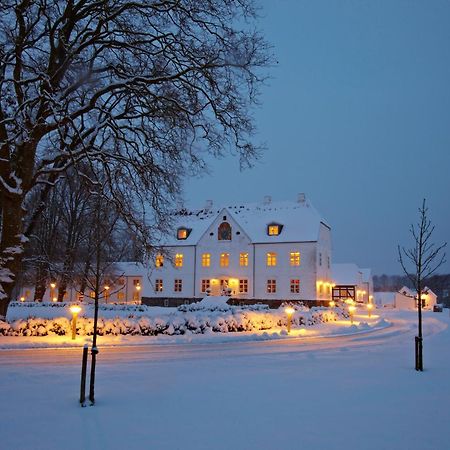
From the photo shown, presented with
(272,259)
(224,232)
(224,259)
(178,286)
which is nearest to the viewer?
(272,259)

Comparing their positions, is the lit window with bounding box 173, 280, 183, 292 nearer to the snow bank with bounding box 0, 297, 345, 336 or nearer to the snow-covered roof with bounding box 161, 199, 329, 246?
the snow-covered roof with bounding box 161, 199, 329, 246

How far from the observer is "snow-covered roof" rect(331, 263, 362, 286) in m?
70.1

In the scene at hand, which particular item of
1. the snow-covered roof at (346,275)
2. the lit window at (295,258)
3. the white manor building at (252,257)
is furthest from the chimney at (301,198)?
the snow-covered roof at (346,275)

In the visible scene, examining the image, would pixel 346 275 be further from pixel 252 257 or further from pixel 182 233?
pixel 182 233

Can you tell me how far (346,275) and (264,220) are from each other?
80.8ft

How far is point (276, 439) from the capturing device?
250 inches

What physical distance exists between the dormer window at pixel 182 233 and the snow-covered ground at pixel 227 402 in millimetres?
39879

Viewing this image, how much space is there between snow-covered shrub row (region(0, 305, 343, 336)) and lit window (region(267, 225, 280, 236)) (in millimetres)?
23348

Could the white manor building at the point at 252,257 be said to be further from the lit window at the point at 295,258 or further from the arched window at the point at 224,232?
the lit window at the point at 295,258

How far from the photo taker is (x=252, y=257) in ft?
167

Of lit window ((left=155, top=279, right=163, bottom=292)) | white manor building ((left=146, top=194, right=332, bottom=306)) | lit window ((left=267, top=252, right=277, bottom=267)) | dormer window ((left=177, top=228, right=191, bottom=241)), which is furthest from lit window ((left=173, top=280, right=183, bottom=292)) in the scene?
lit window ((left=267, top=252, right=277, bottom=267))

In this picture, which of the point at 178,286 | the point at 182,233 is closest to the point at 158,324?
the point at 178,286

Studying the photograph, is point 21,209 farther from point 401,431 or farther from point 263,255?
point 263,255

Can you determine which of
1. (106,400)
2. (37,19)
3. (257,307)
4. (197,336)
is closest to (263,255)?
(257,307)
